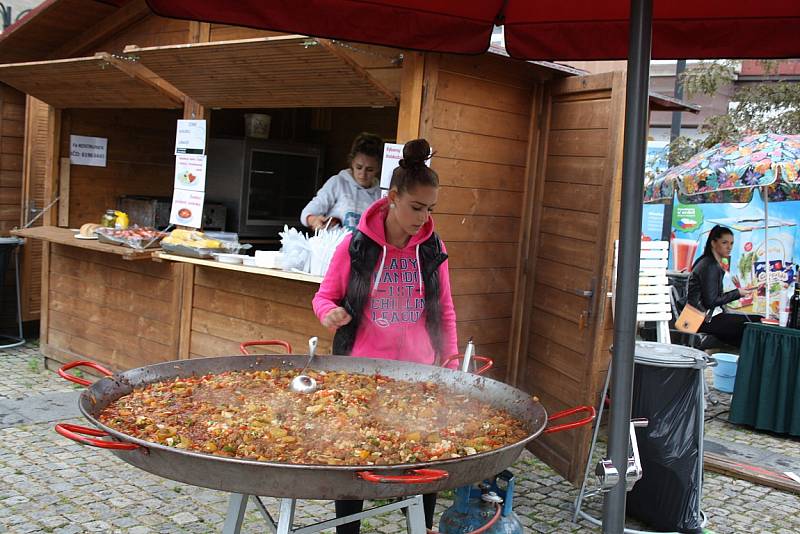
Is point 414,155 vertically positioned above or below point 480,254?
above

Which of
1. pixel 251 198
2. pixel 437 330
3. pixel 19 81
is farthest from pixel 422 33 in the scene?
pixel 19 81

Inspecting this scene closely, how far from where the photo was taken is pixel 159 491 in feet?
16.3

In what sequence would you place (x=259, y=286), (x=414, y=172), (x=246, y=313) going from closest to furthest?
(x=414, y=172), (x=259, y=286), (x=246, y=313)

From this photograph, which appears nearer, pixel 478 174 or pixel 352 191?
pixel 478 174

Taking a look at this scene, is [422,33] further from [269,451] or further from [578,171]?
[578,171]

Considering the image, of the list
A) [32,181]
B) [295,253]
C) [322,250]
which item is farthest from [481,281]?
[32,181]

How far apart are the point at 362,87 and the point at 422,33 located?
192 cm

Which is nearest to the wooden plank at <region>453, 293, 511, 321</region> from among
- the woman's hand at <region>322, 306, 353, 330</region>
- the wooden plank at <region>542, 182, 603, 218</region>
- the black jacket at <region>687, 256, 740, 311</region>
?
the wooden plank at <region>542, 182, 603, 218</region>

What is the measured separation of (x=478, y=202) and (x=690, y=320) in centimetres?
282

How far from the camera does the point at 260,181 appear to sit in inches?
309

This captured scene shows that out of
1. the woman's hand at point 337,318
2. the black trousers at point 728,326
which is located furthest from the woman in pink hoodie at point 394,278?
the black trousers at point 728,326

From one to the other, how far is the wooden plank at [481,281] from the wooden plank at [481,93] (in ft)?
3.93

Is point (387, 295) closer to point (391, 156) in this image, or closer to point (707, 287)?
point (391, 156)

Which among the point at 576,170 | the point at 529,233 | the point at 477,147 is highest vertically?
the point at 477,147
